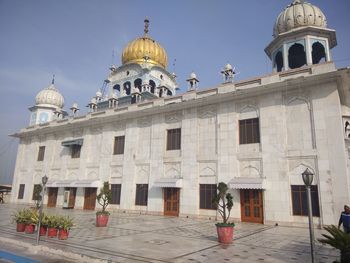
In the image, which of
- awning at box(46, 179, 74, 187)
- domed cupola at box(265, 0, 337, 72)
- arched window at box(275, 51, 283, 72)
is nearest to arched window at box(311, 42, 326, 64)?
domed cupola at box(265, 0, 337, 72)

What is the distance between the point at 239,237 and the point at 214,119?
929 cm

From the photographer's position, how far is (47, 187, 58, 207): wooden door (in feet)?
87.9

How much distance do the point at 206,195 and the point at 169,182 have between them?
8.96 feet

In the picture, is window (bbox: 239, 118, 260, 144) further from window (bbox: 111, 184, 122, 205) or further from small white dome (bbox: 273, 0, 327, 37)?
window (bbox: 111, 184, 122, 205)

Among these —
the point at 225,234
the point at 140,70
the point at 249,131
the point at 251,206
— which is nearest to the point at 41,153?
the point at 140,70

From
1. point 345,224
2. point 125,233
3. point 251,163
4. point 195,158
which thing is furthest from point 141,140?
point 345,224

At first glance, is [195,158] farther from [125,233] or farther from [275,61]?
[275,61]

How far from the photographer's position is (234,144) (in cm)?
1764

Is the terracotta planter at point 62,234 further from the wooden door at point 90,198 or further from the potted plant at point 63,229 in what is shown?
the wooden door at point 90,198

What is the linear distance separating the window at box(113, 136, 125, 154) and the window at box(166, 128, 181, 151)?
15.2ft

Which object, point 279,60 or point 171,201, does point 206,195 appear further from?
point 279,60

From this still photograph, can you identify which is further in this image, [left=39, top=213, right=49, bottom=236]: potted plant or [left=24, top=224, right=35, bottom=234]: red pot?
[left=24, top=224, right=35, bottom=234]: red pot

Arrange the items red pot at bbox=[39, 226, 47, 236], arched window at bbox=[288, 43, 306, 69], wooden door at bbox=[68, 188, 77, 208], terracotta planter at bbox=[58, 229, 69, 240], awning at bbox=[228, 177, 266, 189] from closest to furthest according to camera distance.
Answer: terracotta planter at bbox=[58, 229, 69, 240]
red pot at bbox=[39, 226, 47, 236]
awning at bbox=[228, 177, 266, 189]
arched window at bbox=[288, 43, 306, 69]
wooden door at bbox=[68, 188, 77, 208]

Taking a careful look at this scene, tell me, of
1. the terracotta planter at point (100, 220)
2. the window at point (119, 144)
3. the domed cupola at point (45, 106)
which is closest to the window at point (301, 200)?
the terracotta planter at point (100, 220)
